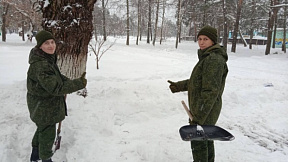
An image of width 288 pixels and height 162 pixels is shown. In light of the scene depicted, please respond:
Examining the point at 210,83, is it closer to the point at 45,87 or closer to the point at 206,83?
the point at 206,83

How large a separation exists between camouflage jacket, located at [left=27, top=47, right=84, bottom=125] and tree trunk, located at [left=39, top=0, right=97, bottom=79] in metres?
1.45

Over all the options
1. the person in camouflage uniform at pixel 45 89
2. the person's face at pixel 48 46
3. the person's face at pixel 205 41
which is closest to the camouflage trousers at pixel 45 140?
the person in camouflage uniform at pixel 45 89

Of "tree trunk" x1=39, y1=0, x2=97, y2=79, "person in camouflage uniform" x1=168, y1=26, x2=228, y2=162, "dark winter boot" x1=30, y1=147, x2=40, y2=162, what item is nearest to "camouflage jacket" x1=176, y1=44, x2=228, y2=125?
"person in camouflage uniform" x1=168, y1=26, x2=228, y2=162

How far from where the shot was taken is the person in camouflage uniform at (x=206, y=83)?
2.01 metres

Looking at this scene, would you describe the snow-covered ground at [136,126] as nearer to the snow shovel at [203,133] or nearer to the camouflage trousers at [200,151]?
the camouflage trousers at [200,151]

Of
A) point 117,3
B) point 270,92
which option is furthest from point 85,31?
point 117,3

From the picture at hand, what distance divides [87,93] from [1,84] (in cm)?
212

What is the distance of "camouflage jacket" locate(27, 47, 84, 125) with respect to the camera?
7.14 ft

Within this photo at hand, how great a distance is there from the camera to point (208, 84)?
201 cm

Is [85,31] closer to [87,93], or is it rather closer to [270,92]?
[87,93]

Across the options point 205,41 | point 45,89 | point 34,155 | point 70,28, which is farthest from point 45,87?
point 70,28

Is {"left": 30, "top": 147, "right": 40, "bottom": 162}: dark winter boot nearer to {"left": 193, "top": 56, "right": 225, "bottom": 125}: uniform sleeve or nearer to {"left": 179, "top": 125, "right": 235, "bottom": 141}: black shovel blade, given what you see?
{"left": 179, "top": 125, "right": 235, "bottom": 141}: black shovel blade

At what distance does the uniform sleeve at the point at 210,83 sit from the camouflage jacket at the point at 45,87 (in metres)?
1.36

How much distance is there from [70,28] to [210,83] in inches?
112
